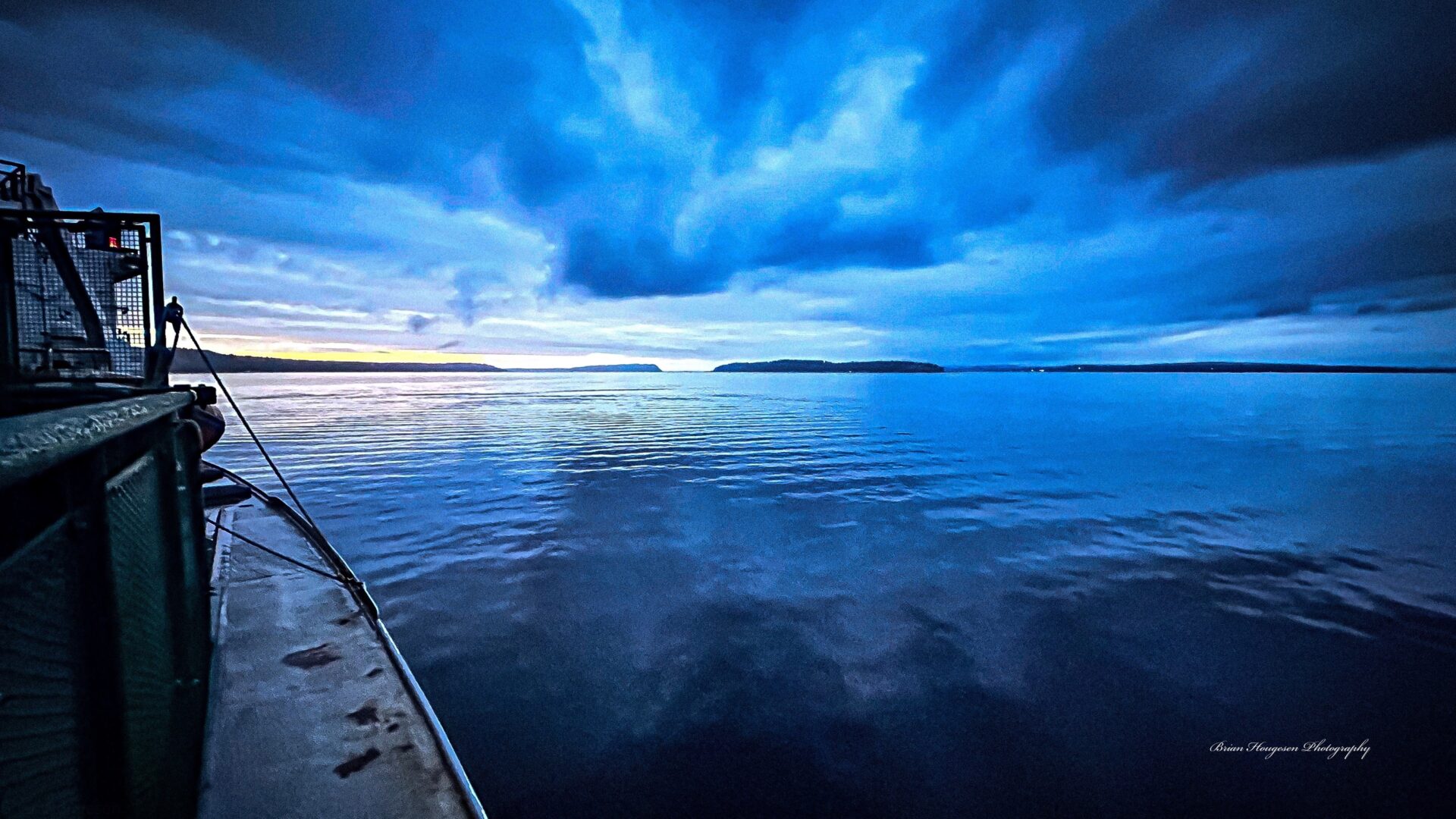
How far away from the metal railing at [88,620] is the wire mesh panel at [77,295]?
2.59 metres

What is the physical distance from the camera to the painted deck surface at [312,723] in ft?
14.9

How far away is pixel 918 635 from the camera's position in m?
9.67

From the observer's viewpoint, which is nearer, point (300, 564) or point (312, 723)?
point (312, 723)

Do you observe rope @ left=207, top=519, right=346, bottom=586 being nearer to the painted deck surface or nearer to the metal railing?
the painted deck surface

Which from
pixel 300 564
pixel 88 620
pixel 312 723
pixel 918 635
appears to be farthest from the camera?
pixel 300 564

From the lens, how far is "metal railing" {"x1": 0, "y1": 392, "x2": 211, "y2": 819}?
5.98 ft

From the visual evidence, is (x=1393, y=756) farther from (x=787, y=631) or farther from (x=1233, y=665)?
(x=787, y=631)

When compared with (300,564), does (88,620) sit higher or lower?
higher

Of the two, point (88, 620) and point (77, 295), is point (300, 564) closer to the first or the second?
point (77, 295)

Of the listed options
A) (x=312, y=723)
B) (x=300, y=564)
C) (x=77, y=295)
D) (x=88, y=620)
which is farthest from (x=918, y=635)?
(x=77, y=295)

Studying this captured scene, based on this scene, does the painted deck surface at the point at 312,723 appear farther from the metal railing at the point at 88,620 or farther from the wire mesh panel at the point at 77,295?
the wire mesh panel at the point at 77,295

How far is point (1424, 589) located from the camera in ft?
38.3

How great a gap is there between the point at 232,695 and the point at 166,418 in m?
3.33

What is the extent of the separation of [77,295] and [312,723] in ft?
23.6
